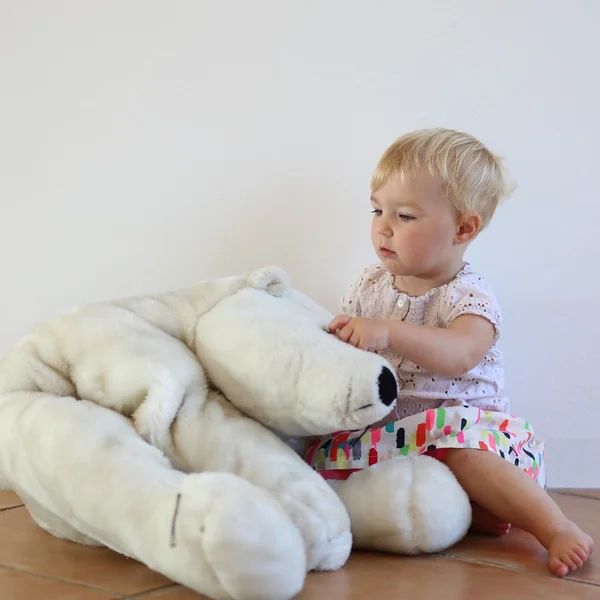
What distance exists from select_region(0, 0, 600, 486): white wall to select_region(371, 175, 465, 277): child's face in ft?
0.67

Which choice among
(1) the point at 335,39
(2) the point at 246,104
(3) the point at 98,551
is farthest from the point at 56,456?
(1) the point at 335,39

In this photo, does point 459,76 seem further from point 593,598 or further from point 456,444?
point 593,598

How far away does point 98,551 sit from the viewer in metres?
0.91

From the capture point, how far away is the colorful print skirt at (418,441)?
3.47ft

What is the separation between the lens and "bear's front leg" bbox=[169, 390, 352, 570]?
0.80m

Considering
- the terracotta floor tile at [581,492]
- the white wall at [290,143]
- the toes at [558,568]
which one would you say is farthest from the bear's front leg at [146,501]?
the terracotta floor tile at [581,492]

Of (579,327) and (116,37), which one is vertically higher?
(116,37)

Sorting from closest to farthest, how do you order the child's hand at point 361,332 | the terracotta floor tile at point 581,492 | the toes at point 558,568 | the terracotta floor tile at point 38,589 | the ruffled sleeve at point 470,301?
the terracotta floor tile at point 38,589
the toes at point 558,568
the child's hand at point 361,332
the ruffled sleeve at point 470,301
the terracotta floor tile at point 581,492

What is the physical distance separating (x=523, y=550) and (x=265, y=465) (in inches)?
14.6

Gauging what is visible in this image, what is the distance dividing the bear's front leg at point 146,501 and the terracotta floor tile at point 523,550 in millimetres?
343

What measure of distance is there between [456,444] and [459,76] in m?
0.68

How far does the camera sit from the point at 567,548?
88 centimetres

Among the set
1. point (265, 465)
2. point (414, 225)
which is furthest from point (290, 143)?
point (265, 465)

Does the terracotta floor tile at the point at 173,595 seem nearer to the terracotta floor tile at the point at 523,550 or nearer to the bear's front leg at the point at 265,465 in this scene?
the bear's front leg at the point at 265,465
